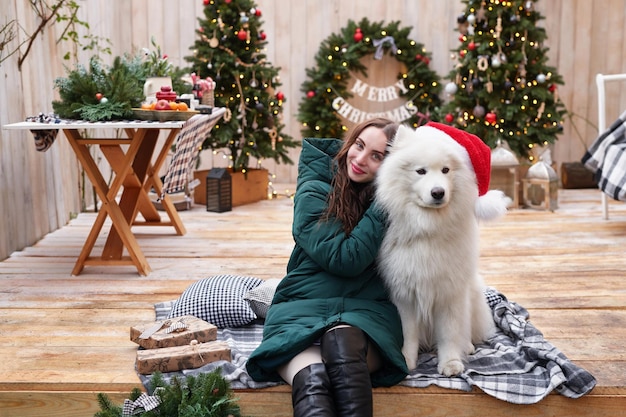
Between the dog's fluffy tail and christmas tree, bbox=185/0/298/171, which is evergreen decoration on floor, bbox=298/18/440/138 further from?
the dog's fluffy tail

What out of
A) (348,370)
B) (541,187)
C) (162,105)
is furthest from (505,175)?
(348,370)

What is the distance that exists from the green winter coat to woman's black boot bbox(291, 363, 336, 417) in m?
0.11

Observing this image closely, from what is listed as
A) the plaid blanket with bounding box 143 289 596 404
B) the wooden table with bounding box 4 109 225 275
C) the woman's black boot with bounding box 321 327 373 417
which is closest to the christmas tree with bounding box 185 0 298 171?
the wooden table with bounding box 4 109 225 275

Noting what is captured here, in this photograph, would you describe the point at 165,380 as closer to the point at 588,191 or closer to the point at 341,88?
the point at 341,88

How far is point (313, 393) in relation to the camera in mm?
1803

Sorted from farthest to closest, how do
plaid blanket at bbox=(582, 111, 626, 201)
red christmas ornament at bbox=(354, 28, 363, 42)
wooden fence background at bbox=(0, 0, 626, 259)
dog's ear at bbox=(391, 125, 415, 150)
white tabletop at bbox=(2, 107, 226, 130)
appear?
wooden fence background at bbox=(0, 0, 626, 259) < red christmas ornament at bbox=(354, 28, 363, 42) < plaid blanket at bbox=(582, 111, 626, 201) < white tabletop at bbox=(2, 107, 226, 130) < dog's ear at bbox=(391, 125, 415, 150)

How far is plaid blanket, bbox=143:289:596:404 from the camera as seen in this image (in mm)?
2045

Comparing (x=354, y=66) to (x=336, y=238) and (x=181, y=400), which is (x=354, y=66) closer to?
(x=336, y=238)

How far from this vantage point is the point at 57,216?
181 inches

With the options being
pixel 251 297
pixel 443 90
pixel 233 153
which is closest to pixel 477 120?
pixel 443 90

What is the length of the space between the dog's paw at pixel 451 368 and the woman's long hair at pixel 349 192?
0.48 metres

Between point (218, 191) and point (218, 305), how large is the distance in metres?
2.67

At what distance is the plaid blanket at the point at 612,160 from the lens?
4.30 m

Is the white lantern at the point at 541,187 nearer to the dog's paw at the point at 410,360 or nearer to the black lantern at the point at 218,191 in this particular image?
the black lantern at the point at 218,191
